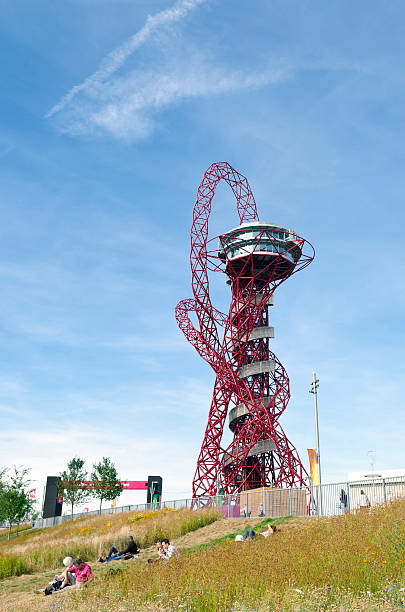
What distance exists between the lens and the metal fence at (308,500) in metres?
20.0

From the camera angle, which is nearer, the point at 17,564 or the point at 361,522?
the point at 361,522

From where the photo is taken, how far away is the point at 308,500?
24.0 m

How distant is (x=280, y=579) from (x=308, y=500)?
1756 centimetres

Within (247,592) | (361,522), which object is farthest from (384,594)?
(361,522)

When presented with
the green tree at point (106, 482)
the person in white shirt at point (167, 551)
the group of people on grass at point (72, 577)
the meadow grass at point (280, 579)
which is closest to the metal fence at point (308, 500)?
the person in white shirt at point (167, 551)

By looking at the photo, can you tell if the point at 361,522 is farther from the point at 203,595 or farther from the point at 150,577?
the point at 203,595

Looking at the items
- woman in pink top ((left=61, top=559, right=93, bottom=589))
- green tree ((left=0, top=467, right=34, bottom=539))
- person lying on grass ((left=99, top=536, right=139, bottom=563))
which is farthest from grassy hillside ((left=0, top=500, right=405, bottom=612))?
green tree ((left=0, top=467, right=34, bottom=539))

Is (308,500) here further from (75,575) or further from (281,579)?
(281,579)

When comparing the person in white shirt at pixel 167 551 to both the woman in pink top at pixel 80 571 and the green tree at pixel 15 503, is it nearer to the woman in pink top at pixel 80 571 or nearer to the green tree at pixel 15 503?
the woman in pink top at pixel 80 571

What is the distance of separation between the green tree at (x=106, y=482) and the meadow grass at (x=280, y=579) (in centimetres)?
Result: 4553

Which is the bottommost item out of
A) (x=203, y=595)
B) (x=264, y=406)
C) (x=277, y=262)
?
(x=203, y=595)

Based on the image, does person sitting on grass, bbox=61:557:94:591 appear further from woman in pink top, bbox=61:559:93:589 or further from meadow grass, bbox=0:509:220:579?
meadow grass, bbox=0:509:220:579

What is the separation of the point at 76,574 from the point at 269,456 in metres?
34.5

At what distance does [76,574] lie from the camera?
492 inches
